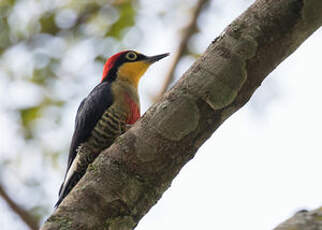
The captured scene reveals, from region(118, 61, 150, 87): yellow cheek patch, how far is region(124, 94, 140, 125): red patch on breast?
521 millimetres

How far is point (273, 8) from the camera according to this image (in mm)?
2748

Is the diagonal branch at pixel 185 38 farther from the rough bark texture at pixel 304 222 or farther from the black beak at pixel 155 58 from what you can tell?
the rough bark texture at pixel 304 222

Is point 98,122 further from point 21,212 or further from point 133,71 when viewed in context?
point 21,212

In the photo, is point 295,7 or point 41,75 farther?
point 41,75

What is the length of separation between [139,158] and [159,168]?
0.42 ft

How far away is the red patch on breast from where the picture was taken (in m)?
5.07

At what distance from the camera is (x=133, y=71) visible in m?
5.87

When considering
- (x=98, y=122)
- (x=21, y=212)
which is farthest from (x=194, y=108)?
(x=21, y=212)

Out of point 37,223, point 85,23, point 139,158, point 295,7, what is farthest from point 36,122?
point 295,7

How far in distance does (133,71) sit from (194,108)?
322 cm

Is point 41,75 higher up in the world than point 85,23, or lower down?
lower down

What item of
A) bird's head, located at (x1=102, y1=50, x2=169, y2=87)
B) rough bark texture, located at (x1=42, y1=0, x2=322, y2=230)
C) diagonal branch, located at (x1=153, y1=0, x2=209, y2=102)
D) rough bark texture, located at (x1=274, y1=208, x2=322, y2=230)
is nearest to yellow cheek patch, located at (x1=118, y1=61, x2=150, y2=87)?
bird's head, located at (x1=102, y1=50, x2=169, y2=87)

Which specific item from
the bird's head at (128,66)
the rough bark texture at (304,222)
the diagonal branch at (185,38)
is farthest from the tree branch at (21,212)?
the rough bark texture at (304,222)

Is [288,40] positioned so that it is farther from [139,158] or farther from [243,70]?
[139,158]
